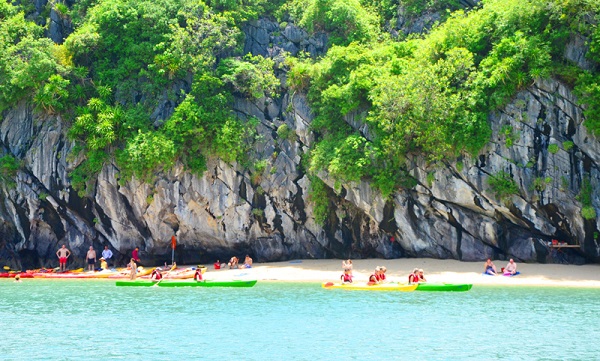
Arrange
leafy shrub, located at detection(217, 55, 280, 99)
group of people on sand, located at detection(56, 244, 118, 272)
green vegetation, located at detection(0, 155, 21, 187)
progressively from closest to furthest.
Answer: group of people on sand, located at detection(56, 244, 118, 272), leafy shrub, located at detection(217, 55, 280, 99), green vegetation, located at detection(0, 155, 21, 187)

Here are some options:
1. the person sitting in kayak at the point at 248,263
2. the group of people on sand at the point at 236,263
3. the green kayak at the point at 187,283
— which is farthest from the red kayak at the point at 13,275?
the person sitting in kayak at the point at 248,263

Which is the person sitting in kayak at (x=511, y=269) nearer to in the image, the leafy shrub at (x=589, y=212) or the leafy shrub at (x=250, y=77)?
the leafy shrub at (x=589, y=212)

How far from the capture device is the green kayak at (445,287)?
21656 mm

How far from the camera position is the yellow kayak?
72.6ft

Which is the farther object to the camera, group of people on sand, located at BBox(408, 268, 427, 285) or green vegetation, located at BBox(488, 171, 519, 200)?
green vegetation, located at BBox(488, 171, 519, 200)

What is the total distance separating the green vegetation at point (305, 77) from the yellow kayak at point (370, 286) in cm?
405

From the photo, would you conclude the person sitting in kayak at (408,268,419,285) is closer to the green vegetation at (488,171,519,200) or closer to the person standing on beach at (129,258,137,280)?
the green vegetation at (488,171,519,200)

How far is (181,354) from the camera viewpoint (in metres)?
13.8

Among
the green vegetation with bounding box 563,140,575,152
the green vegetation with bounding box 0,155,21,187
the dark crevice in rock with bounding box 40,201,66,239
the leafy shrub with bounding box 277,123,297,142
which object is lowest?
the dark crevice in rock with bounding box 40,201,66,239

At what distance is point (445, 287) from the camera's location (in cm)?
2184

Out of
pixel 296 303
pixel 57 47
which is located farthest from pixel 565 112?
pixel 57 47

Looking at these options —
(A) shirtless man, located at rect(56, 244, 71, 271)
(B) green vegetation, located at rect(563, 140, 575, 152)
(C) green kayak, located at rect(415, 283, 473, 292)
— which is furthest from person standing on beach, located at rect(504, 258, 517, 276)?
(A) shirtless man, located at rect(56, 244, 71, 271)

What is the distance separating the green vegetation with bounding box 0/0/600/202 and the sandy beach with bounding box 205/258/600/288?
7.53 feet

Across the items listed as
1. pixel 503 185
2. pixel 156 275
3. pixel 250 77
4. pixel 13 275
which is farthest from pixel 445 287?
pixel 13 275
